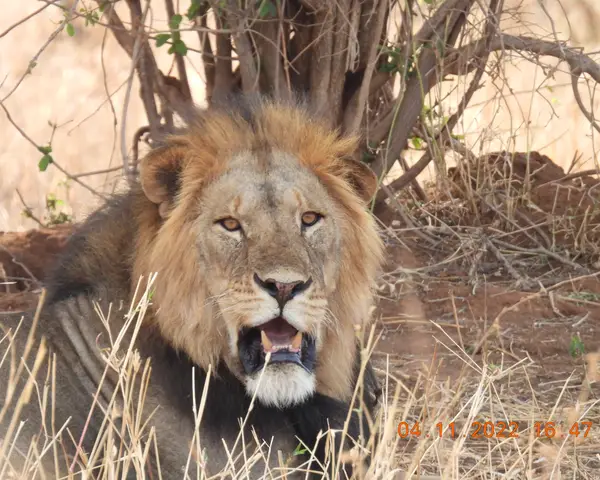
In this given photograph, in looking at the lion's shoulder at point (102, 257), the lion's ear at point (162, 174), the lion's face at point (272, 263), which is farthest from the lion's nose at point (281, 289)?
the lion's shoulder at point (102, 257)

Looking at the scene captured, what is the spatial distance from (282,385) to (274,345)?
14 cm

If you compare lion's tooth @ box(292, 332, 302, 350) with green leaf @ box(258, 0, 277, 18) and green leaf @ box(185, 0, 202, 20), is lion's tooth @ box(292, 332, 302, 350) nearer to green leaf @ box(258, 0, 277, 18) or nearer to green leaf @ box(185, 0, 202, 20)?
green leaf @ box(258, 0, 277, 18)

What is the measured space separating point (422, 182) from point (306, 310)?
4947 mm

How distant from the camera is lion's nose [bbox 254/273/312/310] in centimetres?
377

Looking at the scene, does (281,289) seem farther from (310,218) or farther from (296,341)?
(310,218)

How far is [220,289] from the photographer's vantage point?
4020 mm

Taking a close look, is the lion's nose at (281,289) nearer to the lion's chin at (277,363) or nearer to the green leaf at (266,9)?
the lion's chin at (277,363)

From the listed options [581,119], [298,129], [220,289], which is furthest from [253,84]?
[581,119]

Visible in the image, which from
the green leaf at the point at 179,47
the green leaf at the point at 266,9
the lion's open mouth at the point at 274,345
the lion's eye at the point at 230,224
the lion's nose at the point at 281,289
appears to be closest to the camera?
the lion's nose at the point at 281,289

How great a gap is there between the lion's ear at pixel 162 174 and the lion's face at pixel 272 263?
0.14 meters

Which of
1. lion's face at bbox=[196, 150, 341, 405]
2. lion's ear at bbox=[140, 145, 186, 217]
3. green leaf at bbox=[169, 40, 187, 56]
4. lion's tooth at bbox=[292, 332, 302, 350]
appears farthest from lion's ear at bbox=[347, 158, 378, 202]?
green leaf at bbox=[169, 40, 187, 56]

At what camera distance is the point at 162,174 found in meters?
4.18

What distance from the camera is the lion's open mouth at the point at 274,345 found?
387 cm

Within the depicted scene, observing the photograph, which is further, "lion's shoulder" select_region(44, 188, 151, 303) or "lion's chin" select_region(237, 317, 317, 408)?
"lion's shoulder" select_region(44, 188, 151, 303)
